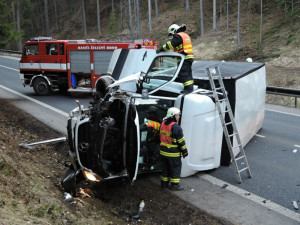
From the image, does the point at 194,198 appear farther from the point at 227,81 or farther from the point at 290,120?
the point at 290,120

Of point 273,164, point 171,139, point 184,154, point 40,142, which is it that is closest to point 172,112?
point 171,139

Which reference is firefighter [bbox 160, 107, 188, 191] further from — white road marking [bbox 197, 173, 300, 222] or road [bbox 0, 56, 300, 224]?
road [bbox 0, 56, 300, 224]

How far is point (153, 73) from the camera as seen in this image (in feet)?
23.7

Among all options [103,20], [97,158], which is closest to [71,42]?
[97,158]

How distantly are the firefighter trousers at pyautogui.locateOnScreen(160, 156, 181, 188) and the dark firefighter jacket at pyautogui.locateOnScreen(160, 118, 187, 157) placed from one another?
0.10m

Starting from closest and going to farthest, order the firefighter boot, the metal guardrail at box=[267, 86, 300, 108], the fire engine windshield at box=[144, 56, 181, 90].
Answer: the firefighter boot < the fire engine windshield at box=[144, 56, 181, 90] < the metal guardrail at box=[267, 86, 300, 108]

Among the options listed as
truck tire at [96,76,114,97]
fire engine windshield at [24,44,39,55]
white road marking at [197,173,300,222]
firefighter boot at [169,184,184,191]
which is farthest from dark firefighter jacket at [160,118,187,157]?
fire engine windshield at [24,44,39,55]

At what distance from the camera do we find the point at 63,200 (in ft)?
17.5

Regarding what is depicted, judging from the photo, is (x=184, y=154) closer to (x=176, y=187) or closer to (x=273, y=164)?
(x=176, y=187)

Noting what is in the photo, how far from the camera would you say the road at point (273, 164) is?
233 inches

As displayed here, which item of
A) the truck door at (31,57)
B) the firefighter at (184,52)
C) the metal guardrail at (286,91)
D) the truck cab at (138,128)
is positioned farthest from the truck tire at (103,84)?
the truck door at (31,57)

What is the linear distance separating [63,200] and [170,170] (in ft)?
6.10

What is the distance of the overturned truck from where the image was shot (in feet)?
18.5

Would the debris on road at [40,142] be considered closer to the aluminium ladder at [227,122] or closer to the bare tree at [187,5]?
the aluminium ladder at [227,122]
